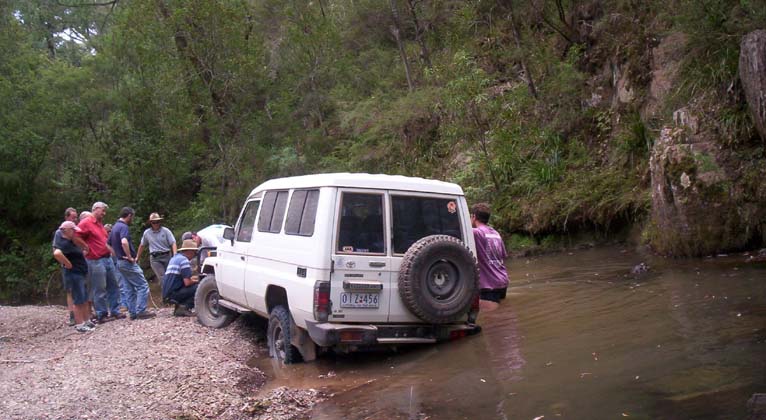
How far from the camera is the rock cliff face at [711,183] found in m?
11.4

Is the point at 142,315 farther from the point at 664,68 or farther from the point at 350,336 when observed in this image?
the point at 664,68

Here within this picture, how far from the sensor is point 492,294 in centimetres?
880

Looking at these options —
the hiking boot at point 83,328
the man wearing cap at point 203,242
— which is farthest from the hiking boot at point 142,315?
the man wearing cap at point 203,242

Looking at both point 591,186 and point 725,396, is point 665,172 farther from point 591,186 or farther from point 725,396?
point 725,396

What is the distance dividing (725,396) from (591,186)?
11.5 m

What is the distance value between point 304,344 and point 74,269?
5.11 metres

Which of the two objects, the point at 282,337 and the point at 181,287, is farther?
the point at 181,287

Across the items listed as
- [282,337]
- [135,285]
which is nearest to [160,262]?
[135,285]

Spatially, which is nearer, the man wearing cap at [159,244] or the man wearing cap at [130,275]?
the man wearing cap at [130,275]

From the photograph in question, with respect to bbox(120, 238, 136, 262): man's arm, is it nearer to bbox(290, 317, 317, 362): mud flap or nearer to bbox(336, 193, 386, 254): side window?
bbox(290, 317, 317, 362): mud flap

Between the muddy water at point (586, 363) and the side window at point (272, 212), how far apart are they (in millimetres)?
1603

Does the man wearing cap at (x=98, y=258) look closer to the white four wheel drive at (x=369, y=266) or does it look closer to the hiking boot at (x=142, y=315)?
the hiking boot at (x=142, y=315)

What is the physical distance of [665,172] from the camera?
40.3ft

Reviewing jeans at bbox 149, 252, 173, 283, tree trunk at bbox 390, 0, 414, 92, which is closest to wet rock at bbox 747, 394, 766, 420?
jeans at bbox 149, 252, 173, 283
